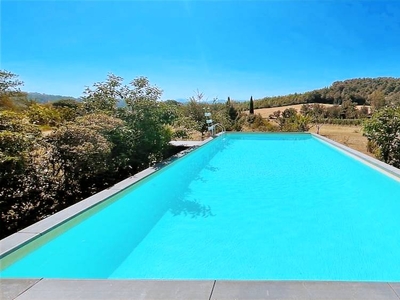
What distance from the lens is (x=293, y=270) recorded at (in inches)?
107

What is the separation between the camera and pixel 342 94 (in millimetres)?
35344

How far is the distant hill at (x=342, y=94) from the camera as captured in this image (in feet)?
112

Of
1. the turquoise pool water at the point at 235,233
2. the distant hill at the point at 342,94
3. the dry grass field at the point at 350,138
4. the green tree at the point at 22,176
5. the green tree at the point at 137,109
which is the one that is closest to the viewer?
the turquoise pool water at the point at 235,233

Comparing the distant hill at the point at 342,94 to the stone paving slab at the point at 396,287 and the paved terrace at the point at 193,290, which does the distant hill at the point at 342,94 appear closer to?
the stone paving slab at the point at 396,287

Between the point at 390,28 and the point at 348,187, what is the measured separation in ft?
33.0

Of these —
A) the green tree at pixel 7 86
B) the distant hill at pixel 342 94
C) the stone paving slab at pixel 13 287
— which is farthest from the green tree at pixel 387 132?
the distant hill at pixel 342 94

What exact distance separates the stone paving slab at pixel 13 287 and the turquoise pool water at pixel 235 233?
32 cm

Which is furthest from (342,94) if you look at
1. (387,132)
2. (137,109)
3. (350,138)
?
(137,109)

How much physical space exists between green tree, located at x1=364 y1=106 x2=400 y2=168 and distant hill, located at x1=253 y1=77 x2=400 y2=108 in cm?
2949

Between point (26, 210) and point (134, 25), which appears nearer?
point (26, 210)

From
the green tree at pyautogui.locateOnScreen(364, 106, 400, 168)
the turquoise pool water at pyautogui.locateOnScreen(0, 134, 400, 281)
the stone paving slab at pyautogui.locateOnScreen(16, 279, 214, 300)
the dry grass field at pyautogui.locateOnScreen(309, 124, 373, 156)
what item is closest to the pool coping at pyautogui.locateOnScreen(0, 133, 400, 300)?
the stone paving slab at pyautogui.locateOnScreen(16, 279, 214, 300)

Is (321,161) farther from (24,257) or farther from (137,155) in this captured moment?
(24,257)

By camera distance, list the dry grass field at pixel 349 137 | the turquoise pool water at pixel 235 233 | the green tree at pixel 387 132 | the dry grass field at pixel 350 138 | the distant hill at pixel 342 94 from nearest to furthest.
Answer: the turquoise pool water at pixel 235 233 < the green tree at pixel 387 132 < the dry grass field at pixel 350 138 < the dry grass field at pixel 349 137 < the distant hill at pixel 342 94

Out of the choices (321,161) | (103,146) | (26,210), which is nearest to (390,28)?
(321,161)
